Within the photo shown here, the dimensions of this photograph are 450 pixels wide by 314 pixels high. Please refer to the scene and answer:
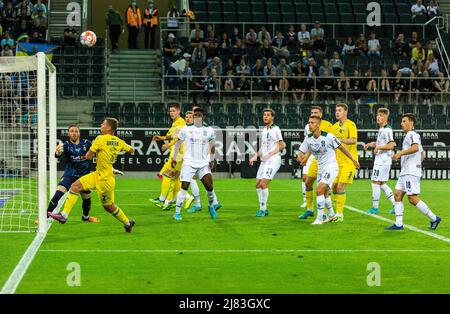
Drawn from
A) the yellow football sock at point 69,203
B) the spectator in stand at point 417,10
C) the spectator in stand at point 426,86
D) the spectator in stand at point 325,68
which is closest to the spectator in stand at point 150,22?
the spectator in stand at point 325,68

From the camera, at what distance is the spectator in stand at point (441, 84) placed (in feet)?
116

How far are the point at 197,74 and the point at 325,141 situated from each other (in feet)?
61.7

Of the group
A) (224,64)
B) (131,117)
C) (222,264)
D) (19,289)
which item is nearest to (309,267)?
(222,264)

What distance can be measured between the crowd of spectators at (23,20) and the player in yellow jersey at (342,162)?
18339 millimetres

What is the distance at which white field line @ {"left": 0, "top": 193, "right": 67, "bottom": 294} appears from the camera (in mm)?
10180

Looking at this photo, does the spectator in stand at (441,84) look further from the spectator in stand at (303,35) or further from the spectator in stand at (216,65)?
the spectator in stand at (216,65)

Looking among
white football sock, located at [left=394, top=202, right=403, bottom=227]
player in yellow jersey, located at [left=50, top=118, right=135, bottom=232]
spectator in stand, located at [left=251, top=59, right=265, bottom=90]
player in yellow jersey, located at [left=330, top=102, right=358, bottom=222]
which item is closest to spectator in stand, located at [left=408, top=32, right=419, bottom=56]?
spectator in stand, located at [left=251, top=59, right=265, bottom=90]

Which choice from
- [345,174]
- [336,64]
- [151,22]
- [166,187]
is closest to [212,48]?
[151,22]

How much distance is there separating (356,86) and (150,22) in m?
8.65

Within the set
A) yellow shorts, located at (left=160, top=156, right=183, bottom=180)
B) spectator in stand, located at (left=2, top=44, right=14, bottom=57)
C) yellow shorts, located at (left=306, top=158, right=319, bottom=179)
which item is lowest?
yellow shorts, located at (left=160, top=156, right=183, bottom=180)

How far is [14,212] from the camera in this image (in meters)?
18.8

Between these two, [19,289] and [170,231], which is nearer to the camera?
[19,289]

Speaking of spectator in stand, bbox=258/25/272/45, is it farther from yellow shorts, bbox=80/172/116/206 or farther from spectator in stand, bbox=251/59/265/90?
yellow shorts, bbox=80/172/116/206

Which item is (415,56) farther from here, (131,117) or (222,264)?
(222,264)
